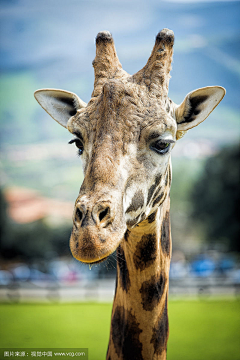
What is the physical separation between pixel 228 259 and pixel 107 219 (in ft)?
99.7

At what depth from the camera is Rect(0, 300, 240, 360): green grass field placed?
1175 cm

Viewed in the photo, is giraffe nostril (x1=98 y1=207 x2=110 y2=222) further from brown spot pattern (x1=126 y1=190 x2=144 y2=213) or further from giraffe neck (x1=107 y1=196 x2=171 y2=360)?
giraffe neck (x1=107 y1=196 x2=171 y2=360)

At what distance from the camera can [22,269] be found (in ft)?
111

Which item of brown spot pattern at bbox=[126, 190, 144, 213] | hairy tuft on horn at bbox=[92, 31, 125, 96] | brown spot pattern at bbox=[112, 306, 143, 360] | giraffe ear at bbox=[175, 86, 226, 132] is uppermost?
hairy tuft on horn at bbox=[92, 31, 125, 96]

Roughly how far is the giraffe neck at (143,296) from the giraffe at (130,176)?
0.4 inches

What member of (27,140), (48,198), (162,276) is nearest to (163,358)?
(162,276)

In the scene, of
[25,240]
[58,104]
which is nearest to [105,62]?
[58,104]

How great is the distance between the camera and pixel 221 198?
33000mm

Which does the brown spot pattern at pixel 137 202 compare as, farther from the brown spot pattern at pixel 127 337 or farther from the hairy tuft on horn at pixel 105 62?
the brown spot pattern at pixel 127 337

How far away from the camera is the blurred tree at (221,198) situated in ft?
105

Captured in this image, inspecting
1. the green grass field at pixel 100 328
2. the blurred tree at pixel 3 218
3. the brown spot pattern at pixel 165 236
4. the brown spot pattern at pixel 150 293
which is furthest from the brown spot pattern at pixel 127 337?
the blurred tree at pixel 3 218

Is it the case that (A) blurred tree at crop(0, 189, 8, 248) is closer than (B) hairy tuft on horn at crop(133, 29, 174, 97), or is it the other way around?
(B) hairy tuft on horn at crop(133, 29, 174, 97)

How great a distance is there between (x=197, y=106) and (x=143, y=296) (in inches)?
83.8

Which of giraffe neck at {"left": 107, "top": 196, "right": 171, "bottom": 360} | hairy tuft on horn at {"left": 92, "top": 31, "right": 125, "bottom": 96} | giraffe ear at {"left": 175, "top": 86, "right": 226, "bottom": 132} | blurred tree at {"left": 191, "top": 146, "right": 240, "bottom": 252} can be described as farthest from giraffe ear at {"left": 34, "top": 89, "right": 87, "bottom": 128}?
blurred tree at {"left": 191, "top": 146, "right": 240, "bottom": 252}
